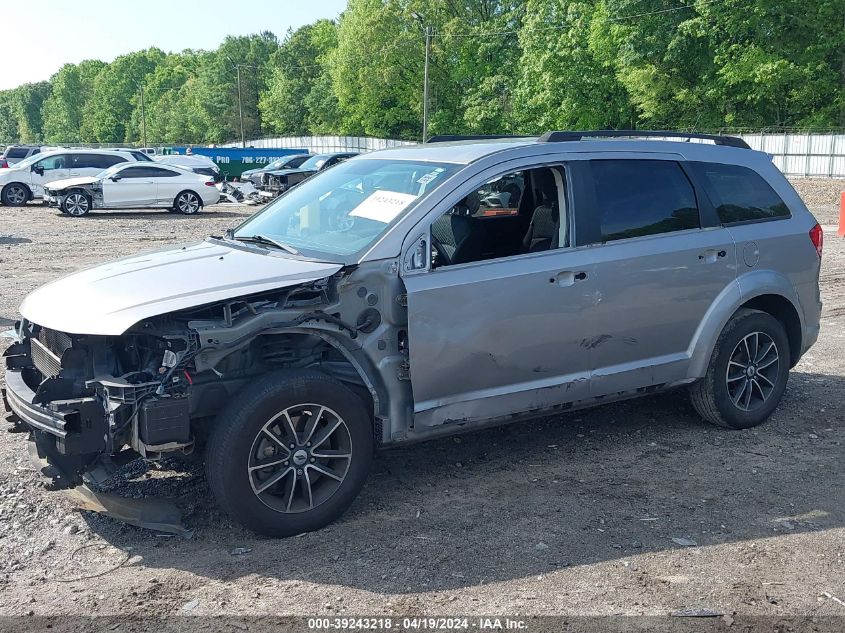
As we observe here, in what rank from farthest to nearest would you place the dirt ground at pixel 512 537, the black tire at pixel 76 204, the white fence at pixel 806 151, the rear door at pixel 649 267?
the white fence at pixel 806 151 → the black tire at pixel 76 204 → the rear door at pixel 649 267 → the dirt ground at pixel 512 537

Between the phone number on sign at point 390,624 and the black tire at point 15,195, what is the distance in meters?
26.5

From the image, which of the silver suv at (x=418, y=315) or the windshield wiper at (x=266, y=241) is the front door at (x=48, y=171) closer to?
the silver suv at (x=418, y=315)

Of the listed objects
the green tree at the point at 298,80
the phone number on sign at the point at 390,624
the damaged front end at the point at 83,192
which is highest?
the green tree at the point at 298,80

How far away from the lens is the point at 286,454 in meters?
4.52

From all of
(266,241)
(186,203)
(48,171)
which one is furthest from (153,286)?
(48,171)

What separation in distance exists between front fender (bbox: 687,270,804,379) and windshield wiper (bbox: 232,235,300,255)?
2.71m

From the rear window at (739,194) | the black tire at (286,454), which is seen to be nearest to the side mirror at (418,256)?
the black tire at (286,454)

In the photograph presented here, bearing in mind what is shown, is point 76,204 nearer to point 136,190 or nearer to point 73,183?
point 73,183

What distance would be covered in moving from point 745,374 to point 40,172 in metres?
25.6

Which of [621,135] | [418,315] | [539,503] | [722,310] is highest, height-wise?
[621,135]

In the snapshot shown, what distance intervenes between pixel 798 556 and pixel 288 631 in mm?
2505

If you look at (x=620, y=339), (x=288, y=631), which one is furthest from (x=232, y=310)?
(x=620, y=339)

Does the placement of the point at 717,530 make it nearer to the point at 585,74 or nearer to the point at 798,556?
the point at 798,556

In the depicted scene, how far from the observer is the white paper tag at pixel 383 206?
508cm
